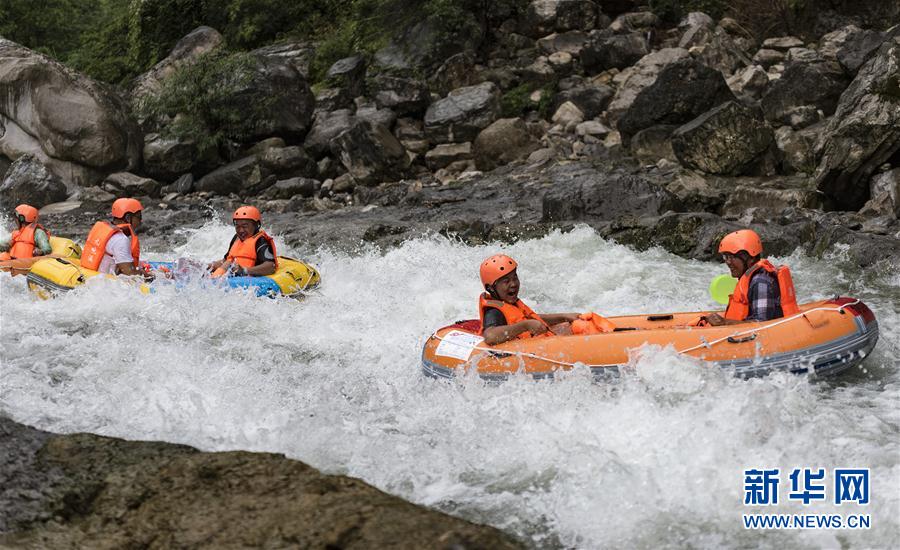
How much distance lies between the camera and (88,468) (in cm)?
419

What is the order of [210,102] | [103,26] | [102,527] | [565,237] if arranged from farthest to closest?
[103,26], [210,102], [565,237], [102,527]

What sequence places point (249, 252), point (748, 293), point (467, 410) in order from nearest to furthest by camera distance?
point (467, 410)
point (748, 293)
point (249, 252)

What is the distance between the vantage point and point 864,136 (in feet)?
37.9

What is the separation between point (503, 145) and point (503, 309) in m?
12.1

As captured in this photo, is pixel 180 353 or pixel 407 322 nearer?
pixel 180 353

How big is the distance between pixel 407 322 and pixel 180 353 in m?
2.35

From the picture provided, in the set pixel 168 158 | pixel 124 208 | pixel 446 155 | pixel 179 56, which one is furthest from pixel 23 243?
pixel 179 56

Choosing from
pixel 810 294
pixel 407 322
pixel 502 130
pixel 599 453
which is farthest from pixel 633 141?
pixel 599 453

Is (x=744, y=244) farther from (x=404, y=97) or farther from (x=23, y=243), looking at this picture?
(x=404, y=97)

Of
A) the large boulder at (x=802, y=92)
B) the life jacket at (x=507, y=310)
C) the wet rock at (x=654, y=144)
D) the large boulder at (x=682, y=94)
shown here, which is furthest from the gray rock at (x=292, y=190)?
the life jacket at (x=507, y=310)

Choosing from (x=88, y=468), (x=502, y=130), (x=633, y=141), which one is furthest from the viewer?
(x=502, y=130)

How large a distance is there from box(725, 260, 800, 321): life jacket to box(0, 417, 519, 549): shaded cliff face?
3318 mm

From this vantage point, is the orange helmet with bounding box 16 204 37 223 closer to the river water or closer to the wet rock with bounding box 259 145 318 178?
the river water

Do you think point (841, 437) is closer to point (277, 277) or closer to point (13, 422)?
point (13, 422)
